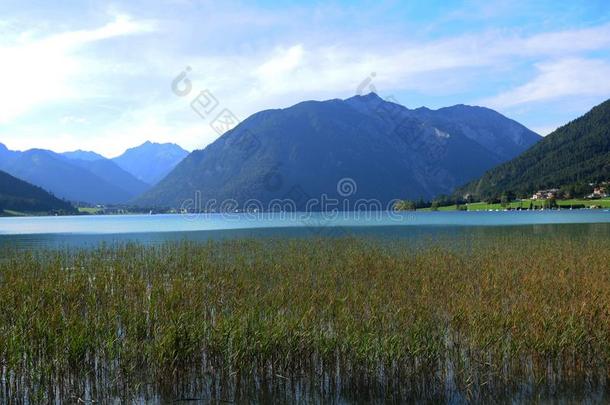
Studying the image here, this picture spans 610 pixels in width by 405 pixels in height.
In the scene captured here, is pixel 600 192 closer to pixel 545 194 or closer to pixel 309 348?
pixel 545 194

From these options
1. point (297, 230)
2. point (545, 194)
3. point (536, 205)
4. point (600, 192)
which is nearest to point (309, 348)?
point (297, 230)

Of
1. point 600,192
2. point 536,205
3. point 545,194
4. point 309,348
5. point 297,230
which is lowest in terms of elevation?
point 309,348

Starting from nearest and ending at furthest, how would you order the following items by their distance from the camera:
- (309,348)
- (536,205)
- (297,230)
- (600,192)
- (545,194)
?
(309,348) → (297,230) → (600,192) → (536,205) → (545,194)

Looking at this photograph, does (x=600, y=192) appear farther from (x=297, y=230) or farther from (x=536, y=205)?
(x=297, y=230)

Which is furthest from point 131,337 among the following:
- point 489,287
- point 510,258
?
point 510,258

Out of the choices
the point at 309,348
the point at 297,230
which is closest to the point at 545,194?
the point at 297,230

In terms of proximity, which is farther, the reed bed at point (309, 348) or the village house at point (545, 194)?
the village house at point (545, 194)

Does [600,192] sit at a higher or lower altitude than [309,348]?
higher

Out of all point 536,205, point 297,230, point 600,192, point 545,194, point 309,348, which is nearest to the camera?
point 309,348

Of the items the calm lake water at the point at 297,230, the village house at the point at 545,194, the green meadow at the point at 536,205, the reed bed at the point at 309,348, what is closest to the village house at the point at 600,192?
the green meadow at the point at 536,205

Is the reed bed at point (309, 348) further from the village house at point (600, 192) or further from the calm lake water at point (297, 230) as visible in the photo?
the village house at point (600, 192)

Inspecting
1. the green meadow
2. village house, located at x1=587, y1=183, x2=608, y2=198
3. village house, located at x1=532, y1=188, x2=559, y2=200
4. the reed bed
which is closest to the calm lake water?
the reed bed

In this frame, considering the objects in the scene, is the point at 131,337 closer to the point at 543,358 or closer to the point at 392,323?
the point at 392,323

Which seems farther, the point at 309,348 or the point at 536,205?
the point at 536,205
